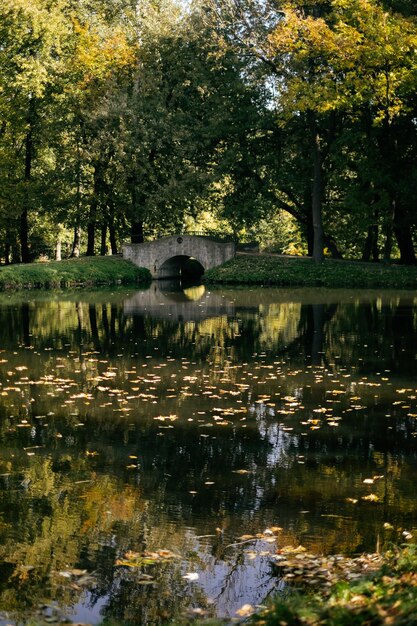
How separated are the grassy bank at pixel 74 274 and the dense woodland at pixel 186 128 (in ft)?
12.2

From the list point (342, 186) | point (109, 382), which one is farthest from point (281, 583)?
point (342, 186)

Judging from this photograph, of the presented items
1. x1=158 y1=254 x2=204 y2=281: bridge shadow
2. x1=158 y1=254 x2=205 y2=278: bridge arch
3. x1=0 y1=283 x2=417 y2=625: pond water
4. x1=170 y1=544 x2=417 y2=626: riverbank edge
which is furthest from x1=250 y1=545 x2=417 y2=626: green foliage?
x1=158 y1=254 x2=204 y2=281: bridge shadow

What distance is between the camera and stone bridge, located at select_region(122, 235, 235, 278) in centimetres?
4950

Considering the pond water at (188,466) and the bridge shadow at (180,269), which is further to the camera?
the bridge shadow at (180,269)

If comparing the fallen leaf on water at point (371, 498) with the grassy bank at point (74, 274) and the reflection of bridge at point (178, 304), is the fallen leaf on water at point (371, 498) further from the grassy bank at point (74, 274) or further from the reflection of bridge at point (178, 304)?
the grassy bank at point (74, 274)

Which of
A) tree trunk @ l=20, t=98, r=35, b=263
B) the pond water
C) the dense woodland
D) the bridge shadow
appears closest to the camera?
the pond water

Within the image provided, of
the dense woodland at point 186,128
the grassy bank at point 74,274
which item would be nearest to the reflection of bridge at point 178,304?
the grassy bank at point 74,274

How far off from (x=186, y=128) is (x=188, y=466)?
41.6 meters

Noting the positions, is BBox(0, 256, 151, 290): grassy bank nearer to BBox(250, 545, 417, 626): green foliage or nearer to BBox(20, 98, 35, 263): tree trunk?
BBox(20, 98, 35, 263): tree trunk

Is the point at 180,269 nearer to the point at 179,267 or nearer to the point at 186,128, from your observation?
the point at 179,267

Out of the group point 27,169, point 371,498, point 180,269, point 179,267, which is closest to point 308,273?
point 179,267

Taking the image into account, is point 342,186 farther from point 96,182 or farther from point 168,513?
point 168,513

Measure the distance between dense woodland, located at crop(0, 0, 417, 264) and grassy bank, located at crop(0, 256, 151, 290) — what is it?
12.2 feet

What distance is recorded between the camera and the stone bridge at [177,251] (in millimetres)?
49500
